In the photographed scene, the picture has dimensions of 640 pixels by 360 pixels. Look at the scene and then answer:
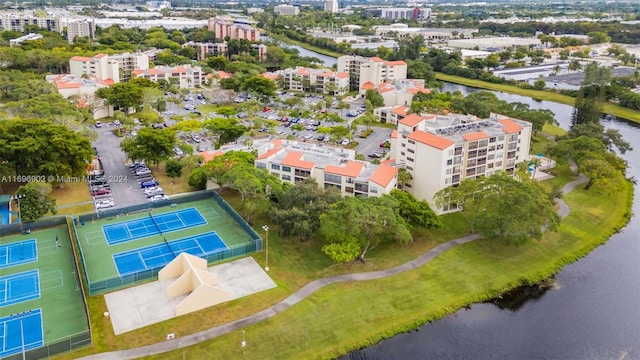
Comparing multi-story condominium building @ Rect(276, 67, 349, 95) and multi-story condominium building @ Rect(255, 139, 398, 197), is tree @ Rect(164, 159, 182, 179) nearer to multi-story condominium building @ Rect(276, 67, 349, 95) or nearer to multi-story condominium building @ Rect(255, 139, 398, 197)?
multi-story condominium building @ Rect(255, 139, 398, 197)

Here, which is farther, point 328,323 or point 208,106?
point 208,106

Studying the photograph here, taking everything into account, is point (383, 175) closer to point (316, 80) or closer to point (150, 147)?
point (150, 147)

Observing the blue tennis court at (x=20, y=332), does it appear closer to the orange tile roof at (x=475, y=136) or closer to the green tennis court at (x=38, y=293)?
the green tennis court at (x=38, y=293)

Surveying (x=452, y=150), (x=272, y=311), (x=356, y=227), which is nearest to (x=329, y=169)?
(x=452, y=150)

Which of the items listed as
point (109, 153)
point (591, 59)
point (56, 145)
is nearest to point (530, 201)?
point (56, 145)

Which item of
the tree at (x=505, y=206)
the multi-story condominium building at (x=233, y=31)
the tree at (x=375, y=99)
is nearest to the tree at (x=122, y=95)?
the tree at (x=375, y=99)

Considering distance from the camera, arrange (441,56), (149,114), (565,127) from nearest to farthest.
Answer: (149,114)
(565,127)
(441,56)

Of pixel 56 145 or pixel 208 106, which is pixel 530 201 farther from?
pixel 208 106
